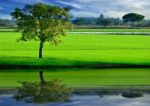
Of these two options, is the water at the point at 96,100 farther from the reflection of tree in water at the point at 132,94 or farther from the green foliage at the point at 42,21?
the green foliage at the point at 42,21

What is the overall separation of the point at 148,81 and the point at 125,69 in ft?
26.7

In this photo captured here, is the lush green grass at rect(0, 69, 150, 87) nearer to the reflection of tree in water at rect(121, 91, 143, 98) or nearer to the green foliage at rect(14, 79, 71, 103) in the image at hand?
the green foliage at rect(14, 79, 71, 103)

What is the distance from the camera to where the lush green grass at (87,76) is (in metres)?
28.4

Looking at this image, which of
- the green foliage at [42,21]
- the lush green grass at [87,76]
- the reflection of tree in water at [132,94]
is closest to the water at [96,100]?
the reflection of tree in water at [132,94]

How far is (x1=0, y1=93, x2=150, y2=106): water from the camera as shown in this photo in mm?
20812

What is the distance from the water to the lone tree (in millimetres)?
19590

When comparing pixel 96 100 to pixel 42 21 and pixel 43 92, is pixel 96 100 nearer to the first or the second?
pixel 43 92

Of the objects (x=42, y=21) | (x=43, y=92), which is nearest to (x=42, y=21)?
(x=42, y=21)

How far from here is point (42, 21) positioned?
4297cm

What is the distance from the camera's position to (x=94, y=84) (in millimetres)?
27844

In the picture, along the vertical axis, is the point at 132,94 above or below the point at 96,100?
below

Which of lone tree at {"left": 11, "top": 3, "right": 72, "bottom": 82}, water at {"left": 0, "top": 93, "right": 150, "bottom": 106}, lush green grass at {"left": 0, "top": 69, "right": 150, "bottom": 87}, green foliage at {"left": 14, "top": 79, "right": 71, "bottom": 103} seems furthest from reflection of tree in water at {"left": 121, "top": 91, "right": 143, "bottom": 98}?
lone tree at {"left": 11, "top": 3, "right": 72, "bottom": 82}

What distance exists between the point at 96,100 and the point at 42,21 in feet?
72.0

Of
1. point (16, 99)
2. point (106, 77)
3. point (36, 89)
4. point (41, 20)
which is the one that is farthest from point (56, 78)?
point (41, 20)
